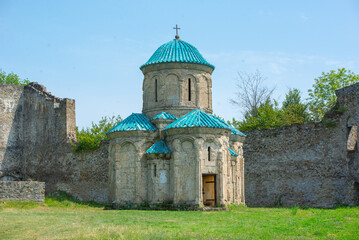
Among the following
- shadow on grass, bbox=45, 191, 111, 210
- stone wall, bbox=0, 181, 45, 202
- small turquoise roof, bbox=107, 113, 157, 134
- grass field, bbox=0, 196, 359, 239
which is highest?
small turquoise roof, bbox=107, 113, 157, 134

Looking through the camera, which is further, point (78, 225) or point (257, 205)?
point (257, 205)

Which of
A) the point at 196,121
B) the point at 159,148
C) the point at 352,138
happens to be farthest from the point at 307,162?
the point at 159,148

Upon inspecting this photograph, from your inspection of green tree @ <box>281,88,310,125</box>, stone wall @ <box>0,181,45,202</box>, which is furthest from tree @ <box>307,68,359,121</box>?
stone wall @ <box>0,181,45,202</box>

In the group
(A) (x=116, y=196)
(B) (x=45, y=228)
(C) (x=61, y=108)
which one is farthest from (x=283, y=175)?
(B) (x=45, y=228)

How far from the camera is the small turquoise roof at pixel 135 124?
2361 cm

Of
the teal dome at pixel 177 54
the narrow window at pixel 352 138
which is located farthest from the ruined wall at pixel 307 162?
the teal dome at pixel 177 54

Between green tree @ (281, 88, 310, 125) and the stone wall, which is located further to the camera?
green tree @ (281, 88, 310, 125)

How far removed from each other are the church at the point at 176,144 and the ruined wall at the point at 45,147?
6.17 m

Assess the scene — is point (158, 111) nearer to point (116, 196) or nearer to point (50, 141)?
point (116, 196)

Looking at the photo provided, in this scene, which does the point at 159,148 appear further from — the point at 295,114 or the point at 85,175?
the point at 295,114

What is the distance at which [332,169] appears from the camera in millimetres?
25297

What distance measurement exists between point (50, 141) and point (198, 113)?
13.0 meters

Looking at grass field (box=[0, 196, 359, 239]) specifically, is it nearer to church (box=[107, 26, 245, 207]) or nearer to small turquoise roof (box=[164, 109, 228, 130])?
church (box=[107, 26, 245, 207])

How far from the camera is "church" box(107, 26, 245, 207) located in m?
22.1
